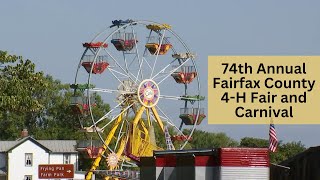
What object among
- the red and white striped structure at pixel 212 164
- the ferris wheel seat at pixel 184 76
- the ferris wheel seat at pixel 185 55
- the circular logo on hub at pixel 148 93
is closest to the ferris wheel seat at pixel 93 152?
the circular logo on hub at pixel 148 93

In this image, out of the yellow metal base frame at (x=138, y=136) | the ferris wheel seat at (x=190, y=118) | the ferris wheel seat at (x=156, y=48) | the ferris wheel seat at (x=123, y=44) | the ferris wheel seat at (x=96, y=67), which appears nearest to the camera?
the ferris wheel seat at (x=96, y=67)

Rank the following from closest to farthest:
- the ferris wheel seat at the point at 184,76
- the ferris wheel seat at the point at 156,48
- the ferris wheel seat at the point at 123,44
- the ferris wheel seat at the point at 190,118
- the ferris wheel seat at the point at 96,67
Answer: the ferris wheel seat at the point at 96,67 → the ferris wheel seat at the point at 123,44 → the ferris wheel seat at the point at 190,118 → the ferris wheel seat at the point at 184,76 → the ferris wheel seat at the point at 156,48

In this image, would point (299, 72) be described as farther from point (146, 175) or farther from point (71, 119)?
point (71, 119)

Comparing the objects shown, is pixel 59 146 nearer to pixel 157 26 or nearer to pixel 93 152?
pixel 93 152

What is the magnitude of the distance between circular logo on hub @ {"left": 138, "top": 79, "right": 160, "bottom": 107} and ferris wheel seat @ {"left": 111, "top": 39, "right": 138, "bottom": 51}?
2906 mm

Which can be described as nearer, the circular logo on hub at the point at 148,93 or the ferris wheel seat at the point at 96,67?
the ferris wheel seat at the point at 96,67

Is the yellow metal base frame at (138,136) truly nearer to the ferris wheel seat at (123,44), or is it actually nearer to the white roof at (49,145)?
the ferris wheel seat at (123,44)

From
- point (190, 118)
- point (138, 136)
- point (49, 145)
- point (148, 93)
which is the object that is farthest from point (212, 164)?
point (49, 145)

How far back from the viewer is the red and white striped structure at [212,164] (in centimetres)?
3691

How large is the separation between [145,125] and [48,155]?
28.3 metres

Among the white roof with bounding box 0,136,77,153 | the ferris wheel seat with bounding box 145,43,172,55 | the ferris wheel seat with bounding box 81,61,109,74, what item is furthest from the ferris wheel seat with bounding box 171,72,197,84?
the white roof with bounding box 0,136,77,153

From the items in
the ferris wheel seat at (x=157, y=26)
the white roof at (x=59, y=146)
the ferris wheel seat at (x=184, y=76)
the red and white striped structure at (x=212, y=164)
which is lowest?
the red and white striped structure at (x=212, y=164)

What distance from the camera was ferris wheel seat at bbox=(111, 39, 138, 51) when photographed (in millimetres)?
96125

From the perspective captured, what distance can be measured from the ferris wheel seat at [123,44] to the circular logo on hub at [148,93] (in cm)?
291
